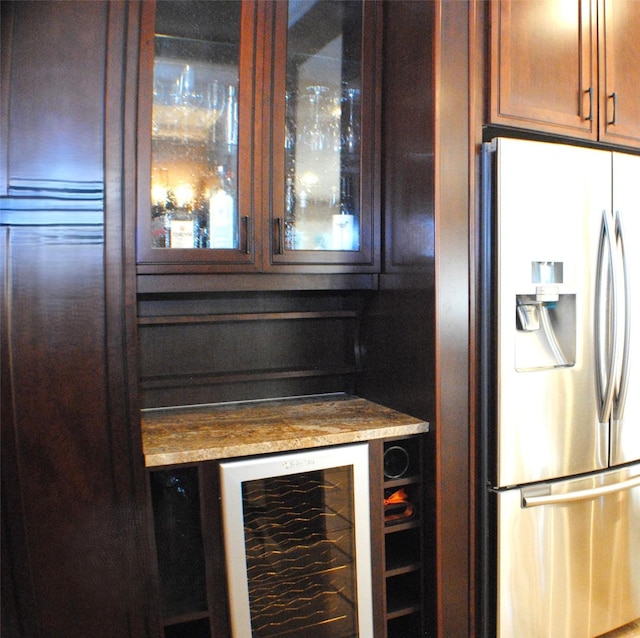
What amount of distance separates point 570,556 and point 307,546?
2.98ft

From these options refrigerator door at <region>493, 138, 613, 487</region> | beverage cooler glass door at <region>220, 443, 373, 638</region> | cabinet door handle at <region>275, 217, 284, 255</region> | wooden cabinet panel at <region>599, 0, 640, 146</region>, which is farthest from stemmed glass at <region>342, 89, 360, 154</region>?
beverage cooler glass door at <region>220, 443, 373, 638</region>

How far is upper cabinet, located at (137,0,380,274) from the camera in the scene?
5.26ft

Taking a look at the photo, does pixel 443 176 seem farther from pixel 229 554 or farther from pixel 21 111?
pixel 229 554

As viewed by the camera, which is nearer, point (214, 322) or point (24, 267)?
point (24, 267)

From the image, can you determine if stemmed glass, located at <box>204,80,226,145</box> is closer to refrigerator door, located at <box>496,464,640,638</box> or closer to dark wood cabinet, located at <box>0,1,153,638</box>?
dark wood cabinet, located at <box>0,1,153,638</box>

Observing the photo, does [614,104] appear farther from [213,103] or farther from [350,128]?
[213,103]

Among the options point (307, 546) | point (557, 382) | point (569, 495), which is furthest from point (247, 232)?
point (569, 495)

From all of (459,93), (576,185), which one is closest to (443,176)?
(459,93)

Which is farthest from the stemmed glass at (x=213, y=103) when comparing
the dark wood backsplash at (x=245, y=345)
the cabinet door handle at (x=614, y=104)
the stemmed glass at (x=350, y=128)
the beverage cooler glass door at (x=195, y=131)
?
the cabinet door handle at (x=614, y=104)

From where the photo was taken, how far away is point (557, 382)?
168cm

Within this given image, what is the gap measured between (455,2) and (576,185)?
2.29 ft

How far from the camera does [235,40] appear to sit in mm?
1667

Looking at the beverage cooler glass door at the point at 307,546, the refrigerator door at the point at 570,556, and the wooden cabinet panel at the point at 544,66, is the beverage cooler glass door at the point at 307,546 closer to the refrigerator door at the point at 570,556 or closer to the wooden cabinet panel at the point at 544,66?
the refrigerator door at the point at 570,556

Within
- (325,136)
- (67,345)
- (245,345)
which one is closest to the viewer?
(67,345)
